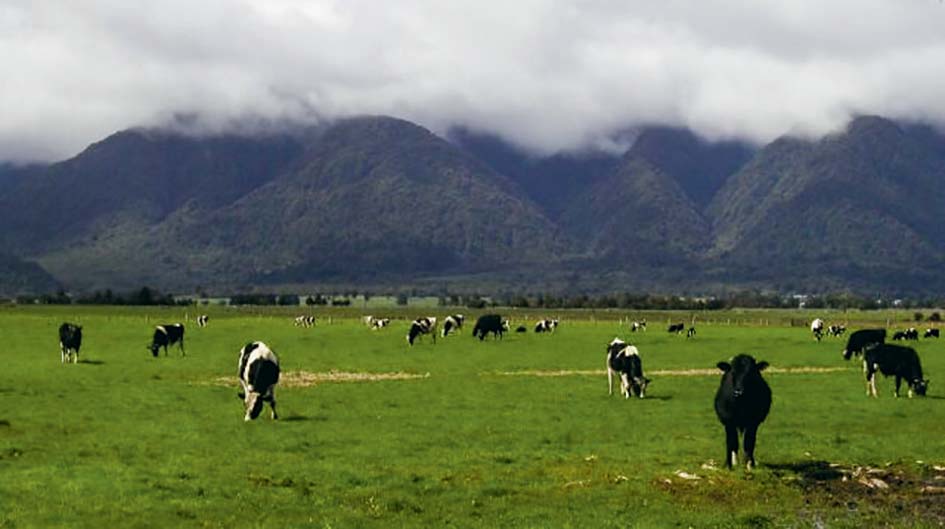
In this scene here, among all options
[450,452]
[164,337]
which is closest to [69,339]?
[164,337]

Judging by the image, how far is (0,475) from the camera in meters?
25.3

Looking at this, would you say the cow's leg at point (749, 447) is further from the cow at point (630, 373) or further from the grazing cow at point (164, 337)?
the grazing cow at point (164, 337)

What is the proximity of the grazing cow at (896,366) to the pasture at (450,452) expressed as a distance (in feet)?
3.75

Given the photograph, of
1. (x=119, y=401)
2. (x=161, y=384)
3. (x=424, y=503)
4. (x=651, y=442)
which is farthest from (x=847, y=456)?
(x=161, y=384)

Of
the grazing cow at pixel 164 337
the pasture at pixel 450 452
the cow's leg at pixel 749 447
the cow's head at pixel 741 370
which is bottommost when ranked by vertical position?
the pasture at pixel 450 452

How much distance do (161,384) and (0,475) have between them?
983 inches

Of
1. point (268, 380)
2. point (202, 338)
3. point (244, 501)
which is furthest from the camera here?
point (202, 338)

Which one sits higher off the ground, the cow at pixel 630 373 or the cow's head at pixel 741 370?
the cow's head at pixel 741 370

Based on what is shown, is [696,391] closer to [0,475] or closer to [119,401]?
[119,401]

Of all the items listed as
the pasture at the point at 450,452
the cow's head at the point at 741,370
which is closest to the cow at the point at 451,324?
the pasture at the point at 450,452

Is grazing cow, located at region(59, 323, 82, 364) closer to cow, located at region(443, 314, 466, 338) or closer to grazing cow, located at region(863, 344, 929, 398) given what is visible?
cow, located at region(443, 314, 466, 338)

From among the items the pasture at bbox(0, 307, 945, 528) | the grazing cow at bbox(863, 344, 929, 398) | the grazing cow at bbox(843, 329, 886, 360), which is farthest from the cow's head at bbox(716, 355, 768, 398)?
the grazing cow at bbox(843, 329, 886, 360)

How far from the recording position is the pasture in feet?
73.0

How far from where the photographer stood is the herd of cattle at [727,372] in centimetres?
2706
